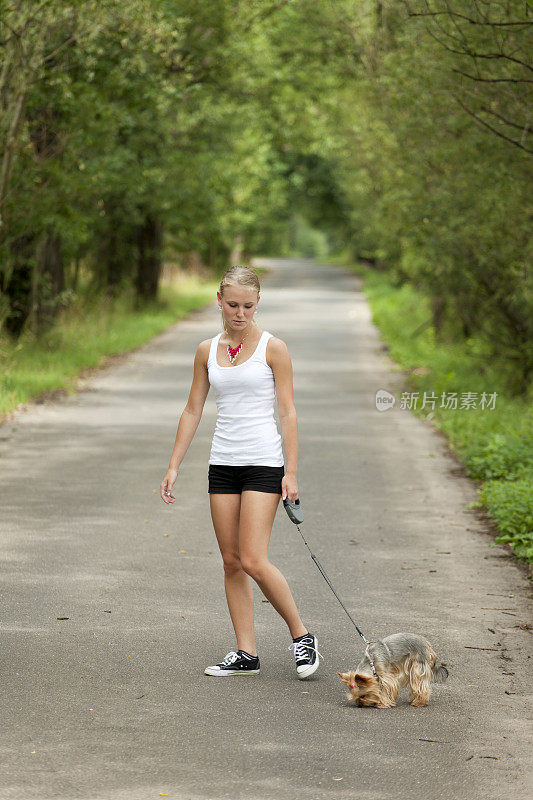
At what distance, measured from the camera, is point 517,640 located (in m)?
6.23

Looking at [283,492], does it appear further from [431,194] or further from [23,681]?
[431,194]

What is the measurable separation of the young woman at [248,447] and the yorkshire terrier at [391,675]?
16.2 inches

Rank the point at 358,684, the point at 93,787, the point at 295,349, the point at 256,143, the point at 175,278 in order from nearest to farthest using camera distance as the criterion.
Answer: the point at 93,787, the point at 358,684, the point at 295,349, the point at 175,278, the point at 256,143

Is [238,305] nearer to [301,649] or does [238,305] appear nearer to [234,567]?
[234,567]

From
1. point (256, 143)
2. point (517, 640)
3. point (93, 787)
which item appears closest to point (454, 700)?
point (517, 640)

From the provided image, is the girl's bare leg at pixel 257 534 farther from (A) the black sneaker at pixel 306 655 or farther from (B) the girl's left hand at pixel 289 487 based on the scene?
(A) the black sneaker at pixel 306 655

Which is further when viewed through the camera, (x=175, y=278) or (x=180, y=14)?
(x=175, y=278)

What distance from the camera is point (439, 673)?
5.28 m

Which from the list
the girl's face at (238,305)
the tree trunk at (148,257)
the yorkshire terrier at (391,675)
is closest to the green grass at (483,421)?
the yorkshire terrier at (391,675)

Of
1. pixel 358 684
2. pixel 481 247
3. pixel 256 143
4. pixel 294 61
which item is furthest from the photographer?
pixel 256 143

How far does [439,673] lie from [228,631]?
143cm

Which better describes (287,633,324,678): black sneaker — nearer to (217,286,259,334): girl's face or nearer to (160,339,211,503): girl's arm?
(160,339,211,503): girl's arm

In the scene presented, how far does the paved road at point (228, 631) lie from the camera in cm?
443

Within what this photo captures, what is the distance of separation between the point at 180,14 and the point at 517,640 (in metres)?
18.6
